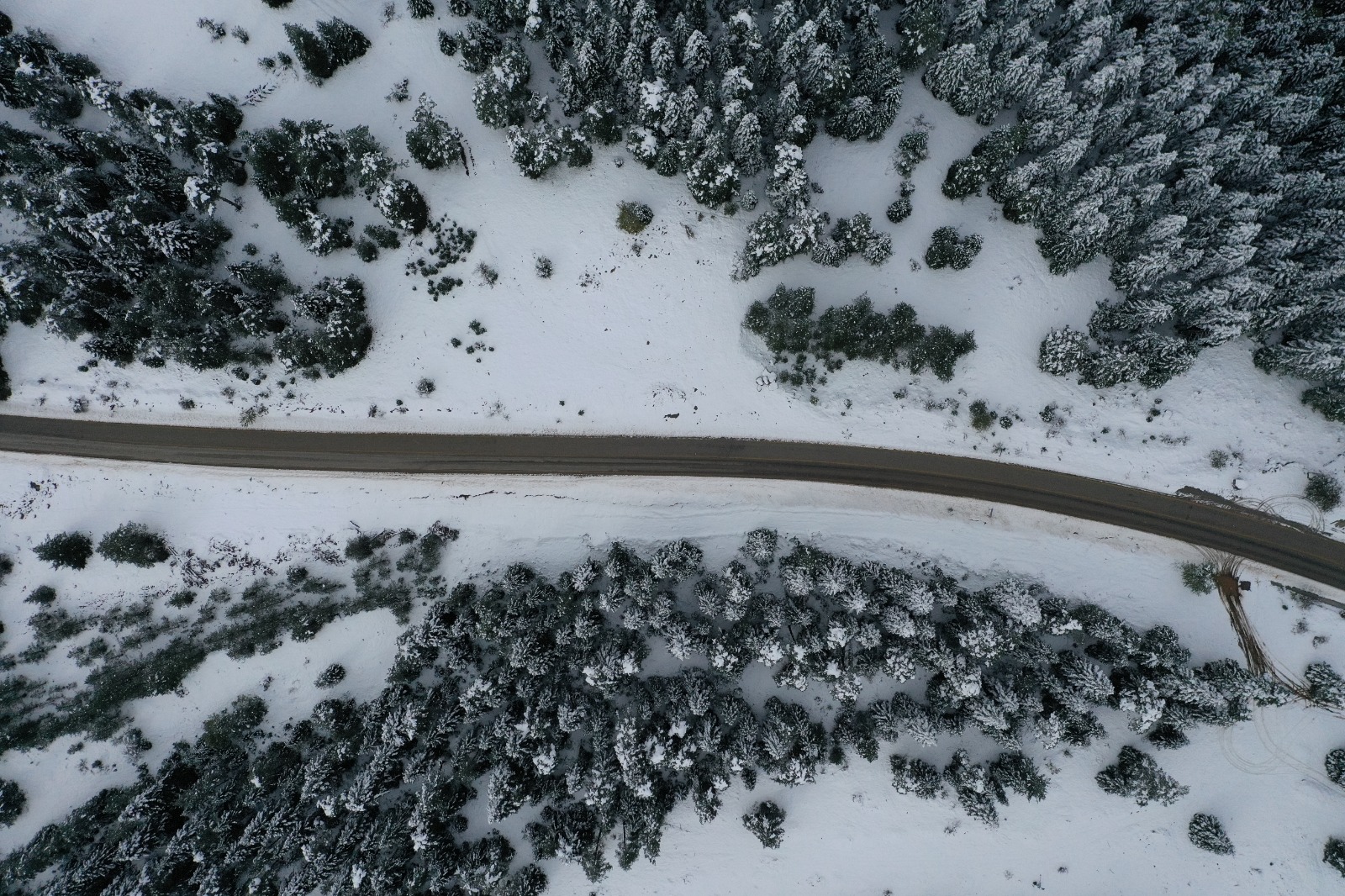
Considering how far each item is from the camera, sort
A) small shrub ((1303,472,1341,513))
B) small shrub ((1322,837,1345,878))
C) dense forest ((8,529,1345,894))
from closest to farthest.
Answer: dense forest ((8,529,1345,894)), small shrub ((1322,837,1345,878)), small shrub ((1303,472,1341,513))

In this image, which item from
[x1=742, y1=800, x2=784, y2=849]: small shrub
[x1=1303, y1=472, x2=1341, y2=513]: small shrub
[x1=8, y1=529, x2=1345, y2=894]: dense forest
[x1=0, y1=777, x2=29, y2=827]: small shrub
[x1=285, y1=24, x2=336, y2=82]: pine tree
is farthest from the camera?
[x1=1303, y1=472, x2=1341, y2=513]: small shrub

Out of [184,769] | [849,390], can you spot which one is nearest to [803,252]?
[849,390]

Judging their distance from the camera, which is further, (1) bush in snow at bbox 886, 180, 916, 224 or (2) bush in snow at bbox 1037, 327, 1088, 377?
(1) bush in snow at bbox 886, 180, 916, 224

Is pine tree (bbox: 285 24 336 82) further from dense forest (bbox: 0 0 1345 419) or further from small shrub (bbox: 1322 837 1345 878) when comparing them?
small shrub (bbox: 1322 837 1345 878)

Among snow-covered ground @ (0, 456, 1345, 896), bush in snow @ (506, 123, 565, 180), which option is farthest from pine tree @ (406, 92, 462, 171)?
snow-covered ground @ (0, 456, 1345, 896)

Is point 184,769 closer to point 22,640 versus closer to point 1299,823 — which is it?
point 22,640

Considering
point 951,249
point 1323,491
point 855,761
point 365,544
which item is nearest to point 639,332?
point 951,249
